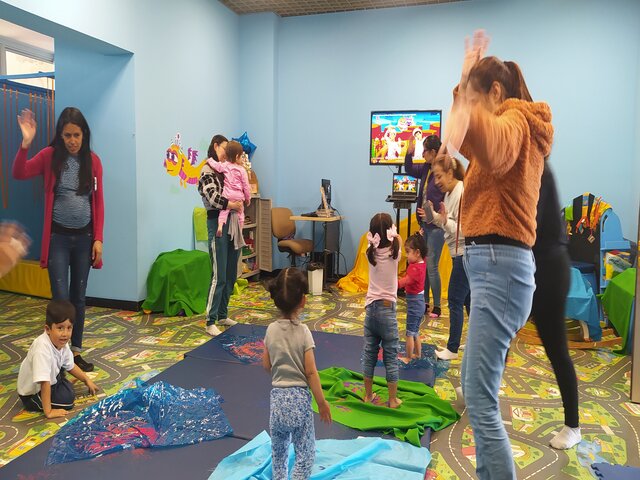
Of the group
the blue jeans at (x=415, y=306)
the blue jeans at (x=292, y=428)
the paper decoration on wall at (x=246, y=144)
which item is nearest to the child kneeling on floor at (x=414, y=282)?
the blue jeans at (x=415, y=306)

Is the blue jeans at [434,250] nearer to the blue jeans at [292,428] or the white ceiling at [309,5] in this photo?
the blue jeans at [292,428]

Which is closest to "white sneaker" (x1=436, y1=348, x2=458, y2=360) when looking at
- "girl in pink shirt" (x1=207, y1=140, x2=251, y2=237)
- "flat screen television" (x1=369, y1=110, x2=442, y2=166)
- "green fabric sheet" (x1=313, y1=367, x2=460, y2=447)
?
"green fabric sheet" (x1=313, y1=367, x2=460, y2=447)

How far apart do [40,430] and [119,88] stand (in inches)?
120

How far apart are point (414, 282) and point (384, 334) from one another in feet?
2.03

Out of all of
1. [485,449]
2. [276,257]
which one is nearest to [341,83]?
[276,257]

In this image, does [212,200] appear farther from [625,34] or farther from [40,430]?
[625,34]

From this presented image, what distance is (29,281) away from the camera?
519 cm

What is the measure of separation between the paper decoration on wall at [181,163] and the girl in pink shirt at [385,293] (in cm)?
283

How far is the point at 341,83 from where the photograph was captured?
6.20 m

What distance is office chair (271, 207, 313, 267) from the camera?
18.7ft

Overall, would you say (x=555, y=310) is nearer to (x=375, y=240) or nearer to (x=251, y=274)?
(x=375, y=240)

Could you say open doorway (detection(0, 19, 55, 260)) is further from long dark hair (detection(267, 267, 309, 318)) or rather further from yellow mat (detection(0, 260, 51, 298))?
long dark hair (detection(267, 267, 309, 318))

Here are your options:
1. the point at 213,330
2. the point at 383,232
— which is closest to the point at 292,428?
the point at 383,232

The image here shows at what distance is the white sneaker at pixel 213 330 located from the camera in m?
3.96
